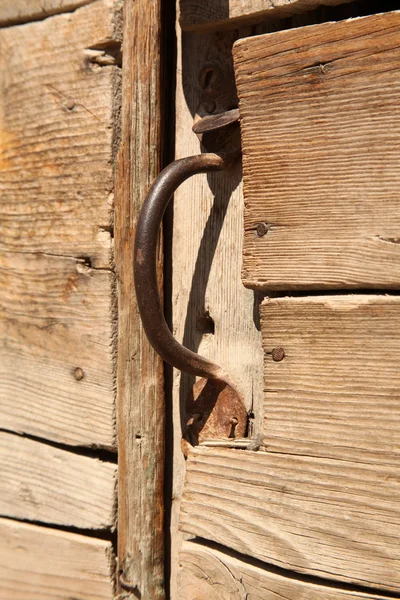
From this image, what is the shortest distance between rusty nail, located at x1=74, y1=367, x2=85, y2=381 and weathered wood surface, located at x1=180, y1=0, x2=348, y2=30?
0.63 m

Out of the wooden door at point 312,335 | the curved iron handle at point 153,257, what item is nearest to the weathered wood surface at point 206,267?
the wooden door at point 312,335

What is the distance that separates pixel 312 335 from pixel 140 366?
33 centimetres

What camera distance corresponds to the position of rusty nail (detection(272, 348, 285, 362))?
108 centimetres

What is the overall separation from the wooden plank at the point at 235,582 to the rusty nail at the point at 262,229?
0.52m

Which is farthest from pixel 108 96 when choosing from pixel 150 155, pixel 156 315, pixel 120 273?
pixel 156 315

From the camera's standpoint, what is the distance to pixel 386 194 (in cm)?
98

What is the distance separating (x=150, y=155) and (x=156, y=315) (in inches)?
12.1

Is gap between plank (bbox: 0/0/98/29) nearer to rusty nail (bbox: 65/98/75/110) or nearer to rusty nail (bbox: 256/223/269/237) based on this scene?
rusty nail (bbox: 65/98/75/110)

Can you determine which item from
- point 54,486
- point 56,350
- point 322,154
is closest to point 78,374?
point 56,350

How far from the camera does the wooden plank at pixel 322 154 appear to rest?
986 mm

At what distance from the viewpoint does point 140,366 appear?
1244 mm

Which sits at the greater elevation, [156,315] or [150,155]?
[150,155]

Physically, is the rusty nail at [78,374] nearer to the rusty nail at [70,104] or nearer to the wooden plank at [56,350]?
the wooden plank at [56,350]

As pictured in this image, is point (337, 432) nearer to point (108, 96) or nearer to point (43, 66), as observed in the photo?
point (108, 96)
